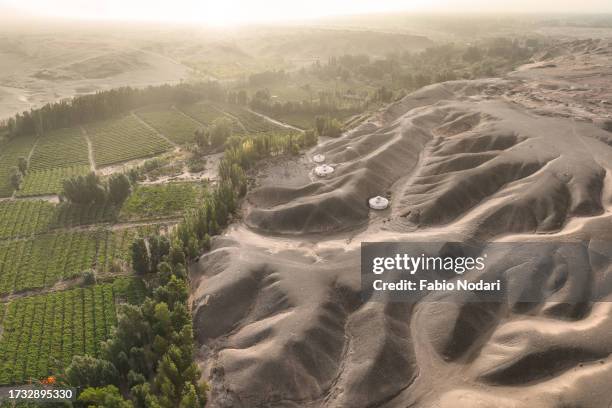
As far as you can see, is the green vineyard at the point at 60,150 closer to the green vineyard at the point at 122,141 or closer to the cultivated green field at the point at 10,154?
the cultivated green field at the point at 10,154

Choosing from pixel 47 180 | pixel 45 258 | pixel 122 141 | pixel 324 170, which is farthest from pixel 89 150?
pixel 324 170

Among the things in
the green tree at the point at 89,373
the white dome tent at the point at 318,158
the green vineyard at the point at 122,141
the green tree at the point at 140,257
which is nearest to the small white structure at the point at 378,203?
the white dome tent at the point at 318,158

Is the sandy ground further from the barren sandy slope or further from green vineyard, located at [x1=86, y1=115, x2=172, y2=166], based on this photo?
the barren sandy slope

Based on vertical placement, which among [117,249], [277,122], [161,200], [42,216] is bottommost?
[117,249]

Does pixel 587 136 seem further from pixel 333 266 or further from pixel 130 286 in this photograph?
pixel 130 286

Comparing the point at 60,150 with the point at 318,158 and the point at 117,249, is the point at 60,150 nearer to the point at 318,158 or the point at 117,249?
the point at 117,249

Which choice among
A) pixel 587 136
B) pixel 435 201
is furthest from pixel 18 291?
pixel 587 136
